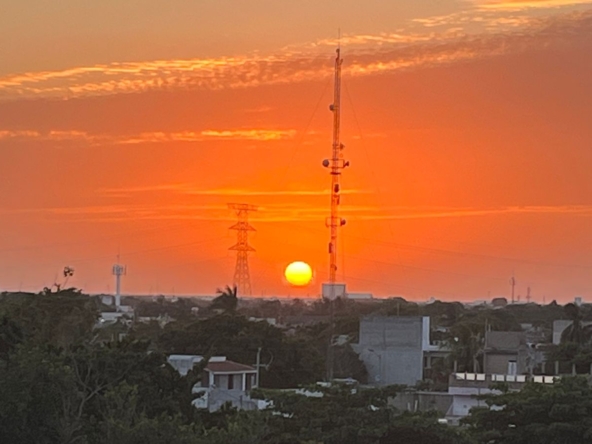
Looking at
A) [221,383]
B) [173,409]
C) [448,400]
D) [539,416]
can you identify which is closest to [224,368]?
[221,383]

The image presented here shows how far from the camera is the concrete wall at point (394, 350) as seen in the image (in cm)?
7194

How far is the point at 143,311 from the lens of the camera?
15700 cm

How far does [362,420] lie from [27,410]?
11.4 metres

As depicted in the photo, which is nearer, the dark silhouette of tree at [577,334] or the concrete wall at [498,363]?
the concrete wall at [498,363]

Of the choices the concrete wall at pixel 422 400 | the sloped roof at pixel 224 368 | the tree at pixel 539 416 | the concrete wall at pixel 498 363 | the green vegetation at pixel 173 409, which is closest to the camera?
the green vegetation at pixel 173 409

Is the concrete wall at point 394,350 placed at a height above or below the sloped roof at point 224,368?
above

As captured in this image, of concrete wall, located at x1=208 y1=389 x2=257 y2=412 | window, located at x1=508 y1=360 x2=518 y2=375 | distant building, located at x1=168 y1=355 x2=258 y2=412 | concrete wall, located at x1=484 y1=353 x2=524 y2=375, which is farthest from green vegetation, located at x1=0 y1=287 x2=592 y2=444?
concrete wall, located at x1=484 y1=353 x2=524 y2=375

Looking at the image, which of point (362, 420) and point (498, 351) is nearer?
point (362, 420)

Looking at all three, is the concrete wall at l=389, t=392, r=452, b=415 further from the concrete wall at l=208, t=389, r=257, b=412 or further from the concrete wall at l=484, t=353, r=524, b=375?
the concrete wall at l=484, t=353, r=524, b=375

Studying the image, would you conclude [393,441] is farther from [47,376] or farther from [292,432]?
[47,376]

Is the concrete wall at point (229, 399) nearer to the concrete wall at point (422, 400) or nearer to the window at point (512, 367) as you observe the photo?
the concrete wall at point (422, 400)

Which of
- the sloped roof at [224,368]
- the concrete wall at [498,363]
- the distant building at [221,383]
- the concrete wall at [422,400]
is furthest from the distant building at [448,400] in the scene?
the concrete wall at [498,363]

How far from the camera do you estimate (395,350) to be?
239 ft

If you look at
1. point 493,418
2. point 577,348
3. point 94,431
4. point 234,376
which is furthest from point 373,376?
point 94,431
